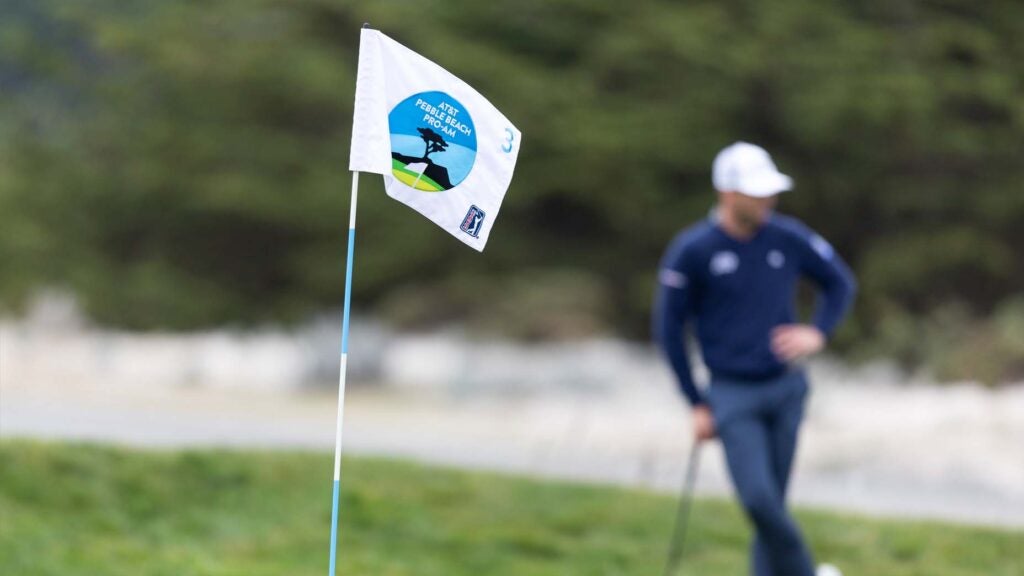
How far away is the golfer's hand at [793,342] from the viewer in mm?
6094

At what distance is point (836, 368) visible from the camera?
48.5 feet

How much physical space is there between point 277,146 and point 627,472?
7.07 meters

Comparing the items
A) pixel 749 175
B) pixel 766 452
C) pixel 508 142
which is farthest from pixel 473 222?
pixel 766 452

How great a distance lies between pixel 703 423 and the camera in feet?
20.8

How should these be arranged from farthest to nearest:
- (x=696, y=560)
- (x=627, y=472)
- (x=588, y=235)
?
(x=588, y=235) < (x=627, y=472) < (x=696, y=560)

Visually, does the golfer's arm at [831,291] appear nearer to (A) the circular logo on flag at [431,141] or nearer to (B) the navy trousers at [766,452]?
(B) the navy trousers at [766,452]

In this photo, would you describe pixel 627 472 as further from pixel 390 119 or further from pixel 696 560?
pixel 390 119

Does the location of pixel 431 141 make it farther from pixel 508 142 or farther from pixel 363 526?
pixel 363 526

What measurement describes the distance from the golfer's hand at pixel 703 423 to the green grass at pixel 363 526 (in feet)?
4.86

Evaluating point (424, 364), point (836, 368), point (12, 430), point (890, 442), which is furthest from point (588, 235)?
point (12, 430)

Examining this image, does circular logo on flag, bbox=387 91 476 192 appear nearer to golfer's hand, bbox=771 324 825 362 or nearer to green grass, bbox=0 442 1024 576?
golfer's hand, bbox=771 324 825 362

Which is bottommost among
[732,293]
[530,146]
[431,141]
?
[732,293]

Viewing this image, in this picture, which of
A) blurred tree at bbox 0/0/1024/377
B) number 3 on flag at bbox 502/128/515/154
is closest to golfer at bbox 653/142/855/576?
number 3 on flag at bbox 502/128/515/154

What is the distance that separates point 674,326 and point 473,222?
4.33ft
